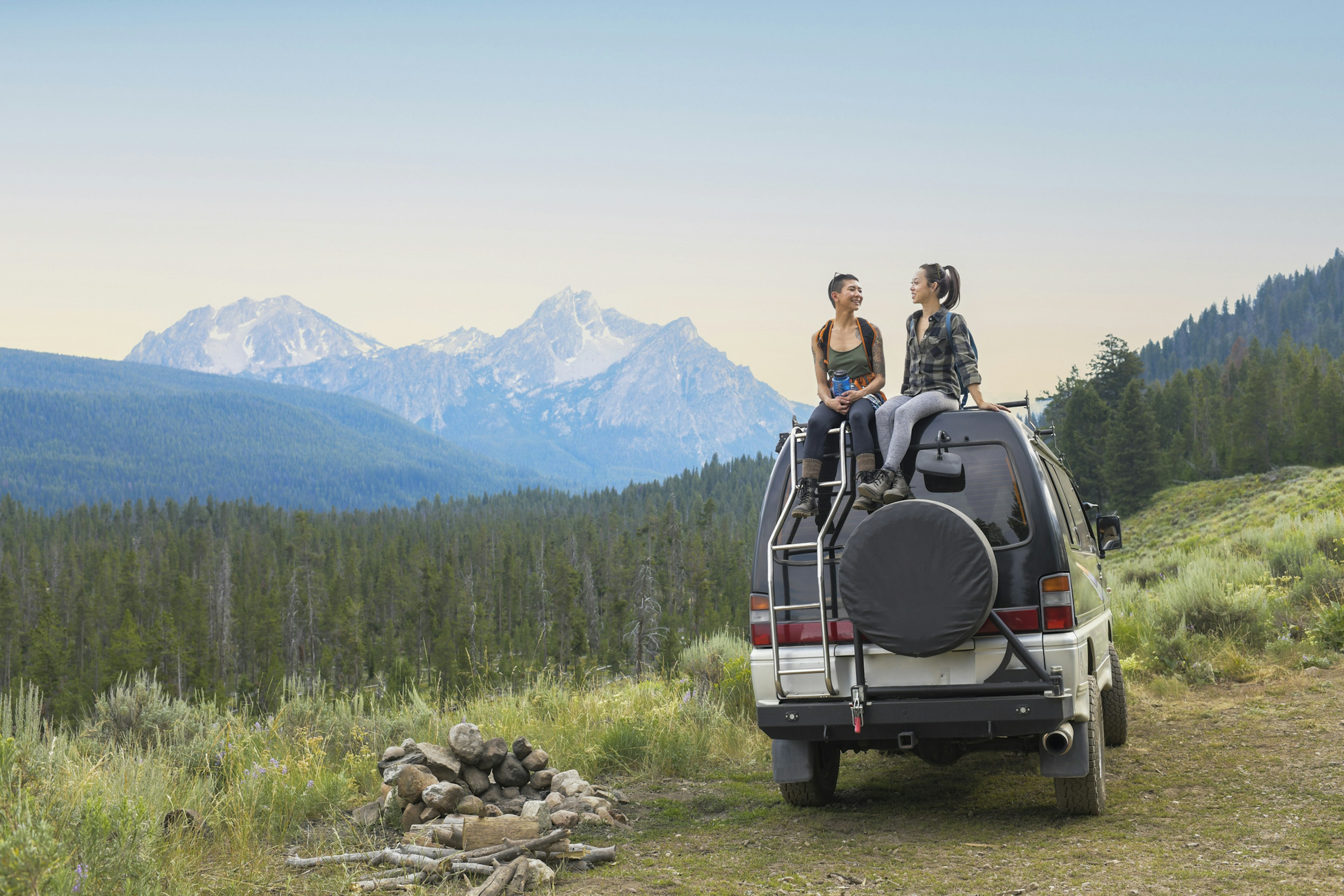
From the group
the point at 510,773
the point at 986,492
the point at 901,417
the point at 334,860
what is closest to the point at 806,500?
the point at 901,417

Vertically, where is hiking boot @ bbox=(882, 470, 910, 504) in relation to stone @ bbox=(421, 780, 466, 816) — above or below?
above

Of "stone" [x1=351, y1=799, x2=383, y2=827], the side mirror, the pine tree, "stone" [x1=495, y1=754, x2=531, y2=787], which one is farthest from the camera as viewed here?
the pine tree

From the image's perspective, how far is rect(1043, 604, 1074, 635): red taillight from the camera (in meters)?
4.92

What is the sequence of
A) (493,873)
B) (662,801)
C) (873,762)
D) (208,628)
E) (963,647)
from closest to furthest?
(493,873) < (963,647) < (662,801) < (873,762) < (208,628)

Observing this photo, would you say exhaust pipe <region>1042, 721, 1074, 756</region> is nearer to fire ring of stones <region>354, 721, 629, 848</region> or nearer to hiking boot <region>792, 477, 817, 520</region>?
hiking boot <region>792, 477, 817, 520</region>

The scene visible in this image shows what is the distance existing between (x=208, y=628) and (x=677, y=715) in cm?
9127

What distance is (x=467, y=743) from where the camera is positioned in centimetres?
612

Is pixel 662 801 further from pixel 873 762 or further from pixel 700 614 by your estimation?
pixel 700 614

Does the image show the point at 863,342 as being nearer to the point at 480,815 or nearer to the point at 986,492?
the point at 986,492

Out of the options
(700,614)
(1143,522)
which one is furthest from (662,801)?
(700,614)

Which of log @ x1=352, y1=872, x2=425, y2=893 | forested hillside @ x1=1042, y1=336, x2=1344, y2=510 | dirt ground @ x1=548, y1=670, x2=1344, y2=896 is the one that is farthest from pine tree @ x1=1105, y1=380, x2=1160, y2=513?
log @ x1=352, y1=872, x2=425, y2=893

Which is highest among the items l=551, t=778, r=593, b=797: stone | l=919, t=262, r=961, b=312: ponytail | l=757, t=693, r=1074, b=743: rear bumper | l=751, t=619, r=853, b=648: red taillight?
l=919, t=262, r=961, b=312: ponytail

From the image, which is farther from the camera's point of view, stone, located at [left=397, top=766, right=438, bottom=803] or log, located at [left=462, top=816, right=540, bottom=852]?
stone, located at [left=397, top=766, right=438, bottom=803]

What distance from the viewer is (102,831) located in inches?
155
